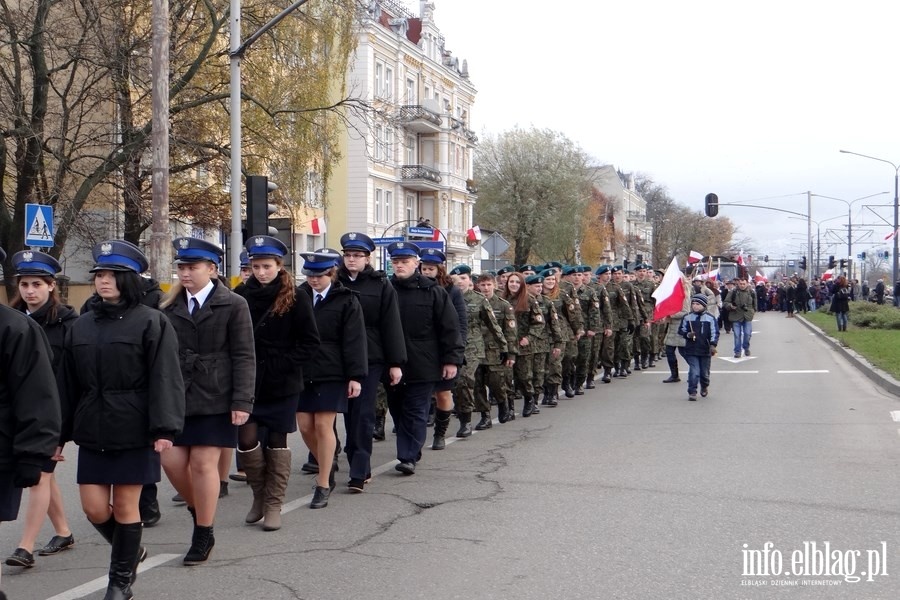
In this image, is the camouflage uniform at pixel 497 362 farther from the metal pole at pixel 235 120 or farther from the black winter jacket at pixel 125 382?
the black winter jacket at pixel 125 382

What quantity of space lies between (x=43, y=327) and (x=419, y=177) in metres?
50.3

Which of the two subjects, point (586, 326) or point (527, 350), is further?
point (586, 326)

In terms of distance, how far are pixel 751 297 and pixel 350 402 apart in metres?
18.1

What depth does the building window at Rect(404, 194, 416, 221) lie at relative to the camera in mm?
58191

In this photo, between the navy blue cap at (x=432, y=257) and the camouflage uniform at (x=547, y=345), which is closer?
the navy blue cap at (x=432, y=257)

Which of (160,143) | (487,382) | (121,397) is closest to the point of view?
(121,397)

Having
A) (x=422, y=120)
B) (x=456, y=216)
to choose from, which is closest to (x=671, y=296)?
(x=422, y=120)

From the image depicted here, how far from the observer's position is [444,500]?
8398mm

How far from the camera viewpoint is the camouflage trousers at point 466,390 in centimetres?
1210

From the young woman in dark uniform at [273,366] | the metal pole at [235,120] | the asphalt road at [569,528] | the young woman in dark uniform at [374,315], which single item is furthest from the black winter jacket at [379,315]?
the metal pole at [235,120]

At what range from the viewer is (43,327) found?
6852 mm

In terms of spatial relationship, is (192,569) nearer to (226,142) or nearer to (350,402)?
(350,402)

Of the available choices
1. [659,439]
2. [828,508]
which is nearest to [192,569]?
[828,508]

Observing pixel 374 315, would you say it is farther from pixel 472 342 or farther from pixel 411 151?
pixel 411 151
